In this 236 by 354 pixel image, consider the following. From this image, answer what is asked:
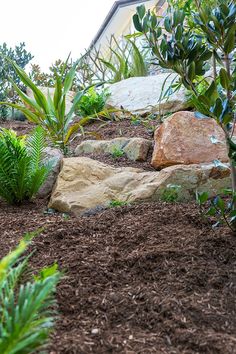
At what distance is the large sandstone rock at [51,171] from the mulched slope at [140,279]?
2.06 feet

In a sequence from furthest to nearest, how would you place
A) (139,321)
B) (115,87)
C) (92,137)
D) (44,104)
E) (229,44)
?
(115,87), (92,137), (44,104), (229,44), (139,321)

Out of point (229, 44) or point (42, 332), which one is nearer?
point (42, 332)

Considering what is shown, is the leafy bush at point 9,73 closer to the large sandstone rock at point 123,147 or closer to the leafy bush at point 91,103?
the leafy bush at point 91,103

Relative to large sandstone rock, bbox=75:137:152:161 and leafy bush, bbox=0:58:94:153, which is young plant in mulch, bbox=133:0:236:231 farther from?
leafy bush, bbox=0:58:94:153

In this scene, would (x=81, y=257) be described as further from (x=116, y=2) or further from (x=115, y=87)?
(x=116, y=2)

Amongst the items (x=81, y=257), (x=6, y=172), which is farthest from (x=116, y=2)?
(x=81, y=257)

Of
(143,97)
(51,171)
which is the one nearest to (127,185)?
(51,171)

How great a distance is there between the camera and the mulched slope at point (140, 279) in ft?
4.31

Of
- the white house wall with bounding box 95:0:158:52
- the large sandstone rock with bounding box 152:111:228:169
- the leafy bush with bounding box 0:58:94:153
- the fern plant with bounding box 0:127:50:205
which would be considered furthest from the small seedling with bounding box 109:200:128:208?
the white house wall with bounding box 95:0:158:52

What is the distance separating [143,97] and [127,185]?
268cm

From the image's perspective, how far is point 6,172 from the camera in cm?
281

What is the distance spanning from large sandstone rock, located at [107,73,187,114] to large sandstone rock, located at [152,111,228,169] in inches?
52.6

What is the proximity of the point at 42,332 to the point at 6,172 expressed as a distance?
1.97 metres

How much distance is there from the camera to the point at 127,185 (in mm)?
2963
